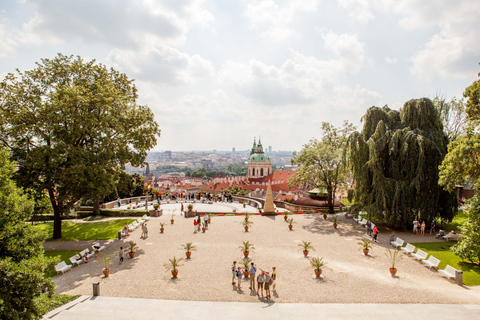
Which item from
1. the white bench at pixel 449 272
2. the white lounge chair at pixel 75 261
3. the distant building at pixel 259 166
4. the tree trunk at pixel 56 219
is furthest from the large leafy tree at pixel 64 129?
the distant building at pixel 259 166

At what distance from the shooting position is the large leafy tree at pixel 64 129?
20.5 metres

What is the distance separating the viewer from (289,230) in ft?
81.4

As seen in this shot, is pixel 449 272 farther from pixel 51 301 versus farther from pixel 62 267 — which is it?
pixel 62 267

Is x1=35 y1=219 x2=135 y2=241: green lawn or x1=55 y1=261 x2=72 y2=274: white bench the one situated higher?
x1=35 y1=219 x2=135 y2=241: green lawn

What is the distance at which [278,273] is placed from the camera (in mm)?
15586

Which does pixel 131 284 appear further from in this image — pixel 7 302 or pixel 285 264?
pixel 285 264

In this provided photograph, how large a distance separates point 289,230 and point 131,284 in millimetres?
13942

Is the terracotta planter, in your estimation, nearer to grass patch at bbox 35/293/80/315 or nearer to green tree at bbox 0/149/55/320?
grass patch at bbox 35/293/80/315

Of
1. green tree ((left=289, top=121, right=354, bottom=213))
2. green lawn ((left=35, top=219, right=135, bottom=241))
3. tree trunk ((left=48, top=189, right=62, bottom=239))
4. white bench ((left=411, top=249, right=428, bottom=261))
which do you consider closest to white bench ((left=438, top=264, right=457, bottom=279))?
white bench ((left=411, top=249, right=428, bottom=261))

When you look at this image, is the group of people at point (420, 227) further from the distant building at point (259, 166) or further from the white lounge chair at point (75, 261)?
the distant building at point (259, 166)

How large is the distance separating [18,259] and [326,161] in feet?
88.2

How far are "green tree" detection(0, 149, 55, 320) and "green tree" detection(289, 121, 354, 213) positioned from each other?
25.2m

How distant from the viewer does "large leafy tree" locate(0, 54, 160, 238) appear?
20516 mm

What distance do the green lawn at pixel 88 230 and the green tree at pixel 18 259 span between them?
13.2 meters
